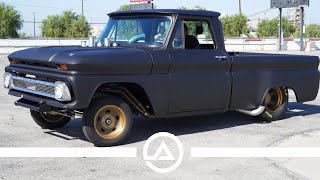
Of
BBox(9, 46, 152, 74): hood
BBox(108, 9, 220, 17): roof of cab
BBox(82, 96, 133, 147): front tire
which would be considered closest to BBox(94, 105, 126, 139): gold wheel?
BBox(82, 96, 133, 147): front tire

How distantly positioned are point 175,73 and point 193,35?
3.23 feet

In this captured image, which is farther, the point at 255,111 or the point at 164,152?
the point at 255,111

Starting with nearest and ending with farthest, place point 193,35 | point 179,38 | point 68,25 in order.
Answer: point 179,38 → point 193,35 → point 68,25

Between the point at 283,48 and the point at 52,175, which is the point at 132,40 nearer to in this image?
the point at 52,175

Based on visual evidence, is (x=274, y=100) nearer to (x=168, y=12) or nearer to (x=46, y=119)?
(x=168, y=12)

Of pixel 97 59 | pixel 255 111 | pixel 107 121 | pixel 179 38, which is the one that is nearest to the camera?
pixel 97 59

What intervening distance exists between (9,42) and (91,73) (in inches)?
2044

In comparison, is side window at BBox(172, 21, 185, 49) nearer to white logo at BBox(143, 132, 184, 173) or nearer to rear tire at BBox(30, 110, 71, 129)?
white logo at BBox(143, 132, 184, 173)

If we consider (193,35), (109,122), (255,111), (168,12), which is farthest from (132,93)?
(255,111)

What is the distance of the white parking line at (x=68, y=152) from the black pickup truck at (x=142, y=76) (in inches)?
7.9

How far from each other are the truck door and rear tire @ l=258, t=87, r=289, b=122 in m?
1.42

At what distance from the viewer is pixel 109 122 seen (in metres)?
6.69

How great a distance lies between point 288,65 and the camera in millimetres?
8773

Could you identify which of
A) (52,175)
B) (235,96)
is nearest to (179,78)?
(235,96)
